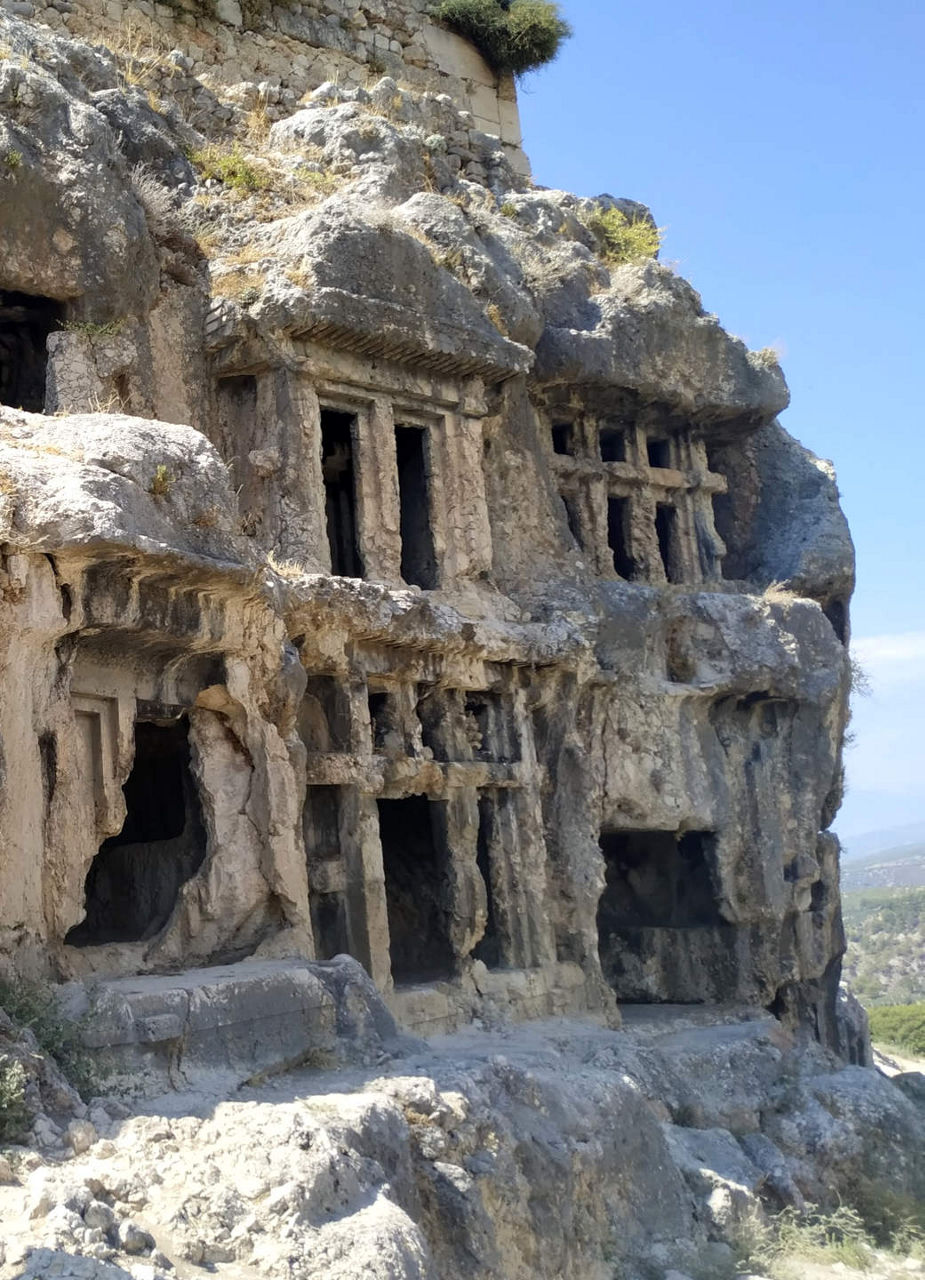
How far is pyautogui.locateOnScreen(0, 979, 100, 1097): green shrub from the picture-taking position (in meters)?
7.26

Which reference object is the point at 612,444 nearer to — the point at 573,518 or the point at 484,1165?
the point at 573,518

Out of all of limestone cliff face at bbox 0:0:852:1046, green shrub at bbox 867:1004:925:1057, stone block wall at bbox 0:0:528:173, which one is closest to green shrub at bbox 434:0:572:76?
stone block wall at bbox 0:0:528:173

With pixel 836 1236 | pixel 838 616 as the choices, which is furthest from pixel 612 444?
pixel 836 1236

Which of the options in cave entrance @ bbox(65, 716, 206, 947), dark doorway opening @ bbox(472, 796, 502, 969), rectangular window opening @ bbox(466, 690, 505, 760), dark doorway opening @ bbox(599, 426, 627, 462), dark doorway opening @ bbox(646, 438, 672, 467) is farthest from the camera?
dark doorway opening @ bbox(646, 438, 672, 467)

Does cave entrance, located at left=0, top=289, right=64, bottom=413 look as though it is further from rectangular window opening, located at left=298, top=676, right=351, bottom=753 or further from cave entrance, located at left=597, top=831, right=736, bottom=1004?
cave entrance, located at left=597, top=831, right=736, bottom=1004

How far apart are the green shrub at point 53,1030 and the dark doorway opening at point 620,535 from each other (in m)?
9.74

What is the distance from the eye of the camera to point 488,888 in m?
13.5

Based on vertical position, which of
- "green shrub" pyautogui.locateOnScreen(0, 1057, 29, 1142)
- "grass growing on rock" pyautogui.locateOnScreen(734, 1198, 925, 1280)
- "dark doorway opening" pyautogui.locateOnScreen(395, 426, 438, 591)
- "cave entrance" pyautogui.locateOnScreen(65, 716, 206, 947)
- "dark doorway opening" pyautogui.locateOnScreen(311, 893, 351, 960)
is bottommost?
"grass growing on rock" pyautogui.locateOnScreen(734, 1198, 925, 1280)

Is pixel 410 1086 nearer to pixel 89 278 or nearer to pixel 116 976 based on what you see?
pixel 116 976

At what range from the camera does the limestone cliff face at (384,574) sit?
30.6ft

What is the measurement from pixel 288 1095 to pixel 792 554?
36.7 feet

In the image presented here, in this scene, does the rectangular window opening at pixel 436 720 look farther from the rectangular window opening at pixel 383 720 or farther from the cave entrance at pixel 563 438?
the cave entrance at pixel 563 438

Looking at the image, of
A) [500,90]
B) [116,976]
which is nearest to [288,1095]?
[116,976]

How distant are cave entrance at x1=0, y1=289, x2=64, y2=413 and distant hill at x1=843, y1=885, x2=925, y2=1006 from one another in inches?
1769
